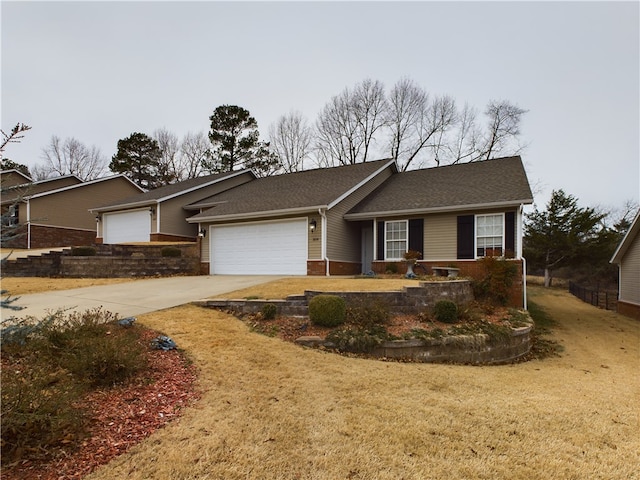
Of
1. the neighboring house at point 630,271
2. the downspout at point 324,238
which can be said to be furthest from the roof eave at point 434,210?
the neighboring house at point 630,271

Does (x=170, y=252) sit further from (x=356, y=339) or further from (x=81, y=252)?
(x=356, y=339)

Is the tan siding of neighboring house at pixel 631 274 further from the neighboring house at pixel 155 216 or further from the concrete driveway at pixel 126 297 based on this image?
the neighboring house at pixel 155 216

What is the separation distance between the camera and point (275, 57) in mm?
13734

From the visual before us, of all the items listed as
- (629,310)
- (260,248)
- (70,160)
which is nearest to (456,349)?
(260,248)

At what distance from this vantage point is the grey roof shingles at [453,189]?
40.1 feet

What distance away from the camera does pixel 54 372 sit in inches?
163

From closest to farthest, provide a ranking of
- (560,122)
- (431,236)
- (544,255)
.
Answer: (431,236) < (560,122) < (544,255)

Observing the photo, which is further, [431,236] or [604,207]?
[604,207]

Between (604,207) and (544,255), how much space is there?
1312cm

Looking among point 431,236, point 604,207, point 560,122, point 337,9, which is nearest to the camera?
point 337,9

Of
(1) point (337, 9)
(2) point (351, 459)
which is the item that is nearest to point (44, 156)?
(1) point (337, 9)

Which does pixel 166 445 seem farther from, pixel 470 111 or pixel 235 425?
pixel 470 111

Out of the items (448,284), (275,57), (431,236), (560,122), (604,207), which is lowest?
(448,284)

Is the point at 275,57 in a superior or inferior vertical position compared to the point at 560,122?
superior
